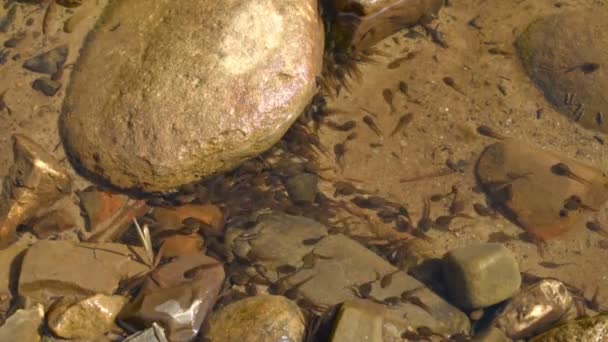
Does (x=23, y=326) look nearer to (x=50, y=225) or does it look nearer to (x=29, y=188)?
(x=50, y=225)

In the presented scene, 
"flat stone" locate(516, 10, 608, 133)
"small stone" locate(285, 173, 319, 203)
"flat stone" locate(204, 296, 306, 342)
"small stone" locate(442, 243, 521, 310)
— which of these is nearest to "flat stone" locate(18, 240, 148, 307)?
"flat stone" locate(204, 296, 306, 342)

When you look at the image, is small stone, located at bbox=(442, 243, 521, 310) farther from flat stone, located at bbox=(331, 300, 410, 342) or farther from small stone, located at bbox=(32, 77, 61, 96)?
small stone, located at bbox=(32, 77, 61, 96)

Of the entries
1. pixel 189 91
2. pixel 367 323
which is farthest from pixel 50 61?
pixel 367 323

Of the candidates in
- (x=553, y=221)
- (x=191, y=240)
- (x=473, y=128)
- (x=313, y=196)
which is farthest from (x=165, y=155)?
(x=553, y=221)

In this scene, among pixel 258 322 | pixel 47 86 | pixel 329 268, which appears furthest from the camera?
pixel 47 86

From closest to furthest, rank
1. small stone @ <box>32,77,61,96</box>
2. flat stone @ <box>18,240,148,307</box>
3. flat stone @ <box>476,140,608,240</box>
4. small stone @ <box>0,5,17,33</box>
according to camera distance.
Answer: flat stone @ <box>18,240,148,307</box> → flat stone @ <box>476,140,608,240</box> → small stone @ <box>32,77,61,96</box> → small stone @ <box>0,5,17,33</box>

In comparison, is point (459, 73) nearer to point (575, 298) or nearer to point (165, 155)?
point (575, 298)
